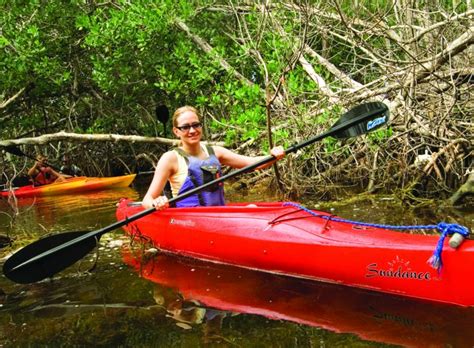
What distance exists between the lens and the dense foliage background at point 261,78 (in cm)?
498

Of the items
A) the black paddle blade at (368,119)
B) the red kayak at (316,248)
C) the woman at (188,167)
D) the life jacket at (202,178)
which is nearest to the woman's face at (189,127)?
the woman at (188,167)

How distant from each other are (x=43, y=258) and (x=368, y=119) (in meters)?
2.47

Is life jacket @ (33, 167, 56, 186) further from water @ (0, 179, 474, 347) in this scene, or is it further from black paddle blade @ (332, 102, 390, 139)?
black paddle blade @ (332, 102, 390, 139)

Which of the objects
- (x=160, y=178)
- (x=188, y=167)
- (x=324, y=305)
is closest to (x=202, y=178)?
(x=188, y=167)

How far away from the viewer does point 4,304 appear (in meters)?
3.25

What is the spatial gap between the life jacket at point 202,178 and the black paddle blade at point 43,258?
76cm

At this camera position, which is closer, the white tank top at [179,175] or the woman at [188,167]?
the woman at [188,167]

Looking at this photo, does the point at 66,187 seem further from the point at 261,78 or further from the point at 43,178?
the point at 261,78

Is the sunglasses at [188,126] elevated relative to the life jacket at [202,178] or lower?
elevated

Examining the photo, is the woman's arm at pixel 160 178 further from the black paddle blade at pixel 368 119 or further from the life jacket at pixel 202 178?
the black paddle blade at pixel 368 119

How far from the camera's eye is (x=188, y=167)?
3789 mm

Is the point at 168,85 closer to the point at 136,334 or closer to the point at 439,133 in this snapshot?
the point at 439,133

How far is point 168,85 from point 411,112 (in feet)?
14.1

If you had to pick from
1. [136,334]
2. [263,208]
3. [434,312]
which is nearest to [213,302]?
[136,334]
